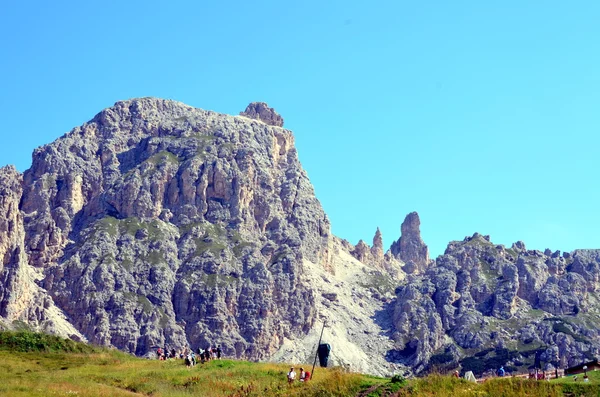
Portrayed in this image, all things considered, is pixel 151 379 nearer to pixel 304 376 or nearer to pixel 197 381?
pixel 197 381

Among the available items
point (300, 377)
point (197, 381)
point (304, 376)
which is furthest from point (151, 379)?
point (304, 376)

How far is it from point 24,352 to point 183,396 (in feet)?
99.9

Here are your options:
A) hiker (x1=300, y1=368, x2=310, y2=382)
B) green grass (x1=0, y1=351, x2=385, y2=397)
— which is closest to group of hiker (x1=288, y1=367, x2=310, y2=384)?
hiker (x1=300, y1=368, x2=310, y2=382)

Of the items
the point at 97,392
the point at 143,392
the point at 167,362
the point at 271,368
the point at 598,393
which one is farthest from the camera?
the point at 167,362

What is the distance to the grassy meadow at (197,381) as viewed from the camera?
4616 centimetres

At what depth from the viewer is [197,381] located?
60.0m

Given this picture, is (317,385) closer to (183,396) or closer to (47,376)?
(183,396)

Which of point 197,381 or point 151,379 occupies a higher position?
point 151,379

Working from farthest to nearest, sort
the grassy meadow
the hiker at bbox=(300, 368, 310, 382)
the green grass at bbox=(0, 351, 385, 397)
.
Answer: the hiker at bbox=(300, 368, 310, 382) → the green grass at bbox=(0, 351, 385, 397) → the grassy meadow

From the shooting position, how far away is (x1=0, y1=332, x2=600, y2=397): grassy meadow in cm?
4616

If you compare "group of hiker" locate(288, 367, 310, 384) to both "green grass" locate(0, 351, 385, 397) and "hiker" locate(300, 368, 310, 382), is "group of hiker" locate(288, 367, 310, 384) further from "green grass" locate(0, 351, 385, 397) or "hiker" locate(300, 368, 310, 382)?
"green grass" locate(0, 351, 385, 397)

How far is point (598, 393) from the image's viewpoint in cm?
4450

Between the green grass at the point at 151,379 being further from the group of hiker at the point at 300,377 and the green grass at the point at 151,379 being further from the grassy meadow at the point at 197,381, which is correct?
the group of hiker at the point at 300,377

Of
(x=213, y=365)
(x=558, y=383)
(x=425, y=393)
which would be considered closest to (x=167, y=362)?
(x=213, y=365)
